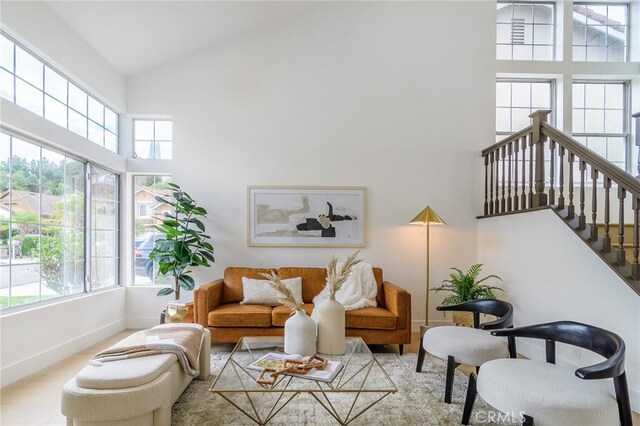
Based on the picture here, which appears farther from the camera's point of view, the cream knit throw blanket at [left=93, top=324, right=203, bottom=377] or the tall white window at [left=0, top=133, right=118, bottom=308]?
the tall white window at [left=0, top=133, right=118, bottom=308]

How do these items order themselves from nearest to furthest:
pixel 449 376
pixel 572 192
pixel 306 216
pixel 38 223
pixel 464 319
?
1. pixel 449 376
2. pixel 572 192
3. pixel 38 223
4. pixel 464 319
5. pixel 306 216

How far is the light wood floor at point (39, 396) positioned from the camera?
216cm

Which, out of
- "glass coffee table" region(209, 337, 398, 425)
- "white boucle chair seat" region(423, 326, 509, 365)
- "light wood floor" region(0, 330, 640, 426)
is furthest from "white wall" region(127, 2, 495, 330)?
"glass coffee table" region(209, 337, 398, 425)

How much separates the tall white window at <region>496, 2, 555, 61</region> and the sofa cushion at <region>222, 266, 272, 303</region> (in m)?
4.31

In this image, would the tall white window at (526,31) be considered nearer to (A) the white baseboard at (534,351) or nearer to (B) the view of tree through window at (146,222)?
(A) the white baseboard at (534,351)

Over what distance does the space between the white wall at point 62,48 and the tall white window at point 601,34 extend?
5.95 m

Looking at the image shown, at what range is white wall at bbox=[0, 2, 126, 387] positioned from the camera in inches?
104

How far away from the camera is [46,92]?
310 cm

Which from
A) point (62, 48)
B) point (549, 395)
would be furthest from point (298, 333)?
point (62, 48)

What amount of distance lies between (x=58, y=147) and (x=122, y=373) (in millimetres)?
2401

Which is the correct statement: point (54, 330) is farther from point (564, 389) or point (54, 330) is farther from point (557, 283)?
point (557, 283)

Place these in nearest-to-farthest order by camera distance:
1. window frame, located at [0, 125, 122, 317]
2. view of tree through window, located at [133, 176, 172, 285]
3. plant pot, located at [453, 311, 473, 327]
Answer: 1. window frame, located at [0, 125, 122, 317]
2. plant pot, located at [453, 311, 473, 327]
3. view of tree through window, located at [133, 176, 172, 285]

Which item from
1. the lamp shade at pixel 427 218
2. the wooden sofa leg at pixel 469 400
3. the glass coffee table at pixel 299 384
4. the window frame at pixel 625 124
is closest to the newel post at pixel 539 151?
the lamp shade at pixel 427 218

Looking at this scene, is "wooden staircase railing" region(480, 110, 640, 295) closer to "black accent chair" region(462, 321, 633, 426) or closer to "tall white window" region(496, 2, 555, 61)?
"black accent chair" region(462, 321, 633, 426)
